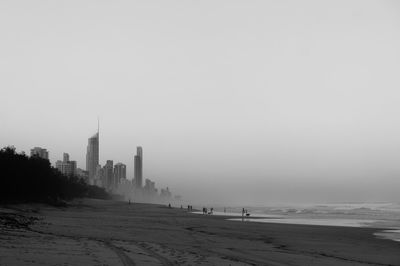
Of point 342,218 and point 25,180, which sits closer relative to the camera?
point 25,180

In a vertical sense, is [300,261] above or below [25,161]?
below

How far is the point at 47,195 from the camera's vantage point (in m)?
76.8

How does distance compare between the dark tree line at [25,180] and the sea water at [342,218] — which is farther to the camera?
the dark tree line at [25,180]

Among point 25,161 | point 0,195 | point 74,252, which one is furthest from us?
point 25,161

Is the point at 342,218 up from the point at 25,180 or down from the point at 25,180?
down

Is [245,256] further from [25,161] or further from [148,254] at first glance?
[25,161]

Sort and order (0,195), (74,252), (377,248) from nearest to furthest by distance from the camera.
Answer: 1. (74,252)
2. (377,248)
3. (0,195)

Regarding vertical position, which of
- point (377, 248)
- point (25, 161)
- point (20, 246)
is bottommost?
point (377, 248)

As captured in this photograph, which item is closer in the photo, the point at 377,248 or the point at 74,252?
the point at 74,252

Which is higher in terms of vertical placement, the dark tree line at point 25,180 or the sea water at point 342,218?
the dark tree line at point 25,180

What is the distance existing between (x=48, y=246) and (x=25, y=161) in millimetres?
62705

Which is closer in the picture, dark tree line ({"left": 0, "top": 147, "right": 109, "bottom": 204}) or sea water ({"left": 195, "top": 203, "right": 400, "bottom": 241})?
sea water ({"left": 195, "top": 203, "right": 400, "bottom": 241})

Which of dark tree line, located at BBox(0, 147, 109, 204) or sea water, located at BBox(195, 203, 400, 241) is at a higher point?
dark tree line, located at BBox(0, 147, 109, 204)

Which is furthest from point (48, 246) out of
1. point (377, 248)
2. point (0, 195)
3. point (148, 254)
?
point (0, 195)
